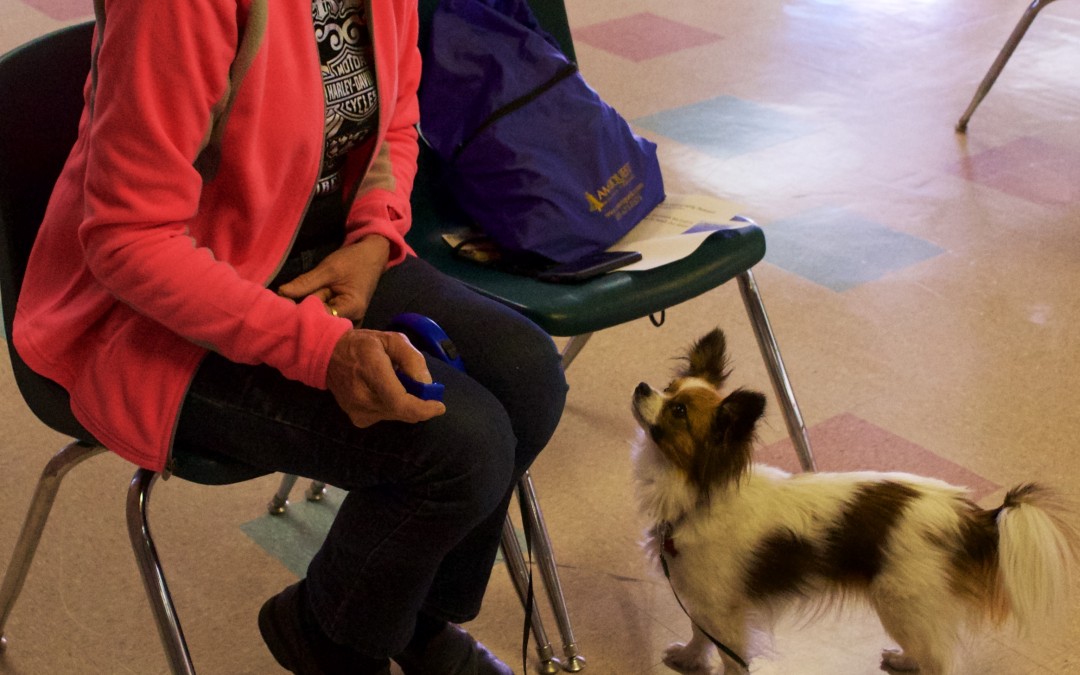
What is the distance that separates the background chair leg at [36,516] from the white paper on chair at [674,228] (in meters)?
0.70

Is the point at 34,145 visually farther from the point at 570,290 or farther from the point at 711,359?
the point at 711,359

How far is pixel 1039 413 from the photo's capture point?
2.12 metres

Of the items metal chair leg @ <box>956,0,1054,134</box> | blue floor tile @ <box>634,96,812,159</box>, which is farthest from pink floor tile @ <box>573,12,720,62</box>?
metal chair leg @ <box>956,0,1054,134</box>

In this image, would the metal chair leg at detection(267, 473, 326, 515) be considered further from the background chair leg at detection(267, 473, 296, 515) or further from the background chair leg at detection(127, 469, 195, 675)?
the background chair leg at detection(127, 469, 195, 675)

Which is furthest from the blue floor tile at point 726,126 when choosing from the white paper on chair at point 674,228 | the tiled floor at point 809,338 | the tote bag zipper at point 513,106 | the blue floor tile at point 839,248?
the tote bag zipper at point 513,106

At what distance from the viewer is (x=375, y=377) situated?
111 cm

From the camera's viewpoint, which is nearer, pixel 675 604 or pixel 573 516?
pixel 675 604

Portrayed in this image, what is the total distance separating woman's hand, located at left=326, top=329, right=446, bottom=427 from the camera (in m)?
1.11

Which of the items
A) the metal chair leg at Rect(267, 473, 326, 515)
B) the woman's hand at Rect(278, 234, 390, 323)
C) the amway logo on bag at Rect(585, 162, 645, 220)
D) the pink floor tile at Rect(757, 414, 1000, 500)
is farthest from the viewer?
the pink floor tile at Rect(757, 414, 1000, 500)

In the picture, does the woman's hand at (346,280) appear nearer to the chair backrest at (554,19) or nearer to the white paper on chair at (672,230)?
the white paper on chair at (672,230)

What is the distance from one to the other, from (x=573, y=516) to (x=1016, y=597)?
2.33 ft

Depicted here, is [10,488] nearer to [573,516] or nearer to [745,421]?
[573,516]

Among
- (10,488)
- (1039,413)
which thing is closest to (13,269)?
(10,488)

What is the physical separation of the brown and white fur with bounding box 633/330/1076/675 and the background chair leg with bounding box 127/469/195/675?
0.57 meters
